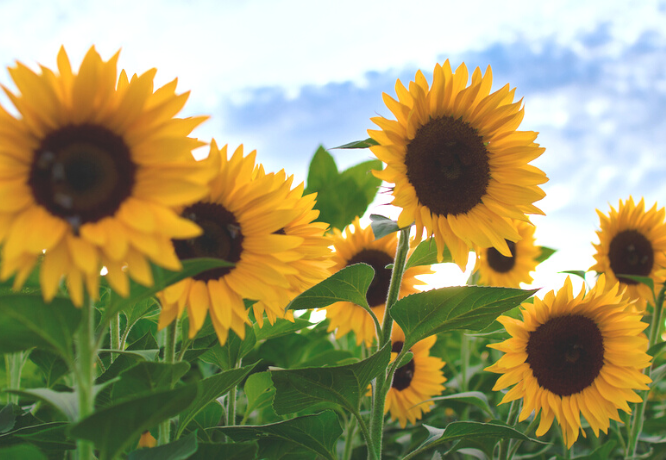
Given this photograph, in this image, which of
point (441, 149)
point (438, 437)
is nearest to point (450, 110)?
point (441, 149)

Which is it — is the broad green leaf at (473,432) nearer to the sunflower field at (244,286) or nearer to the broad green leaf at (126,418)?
the sunflower field at (244,286)

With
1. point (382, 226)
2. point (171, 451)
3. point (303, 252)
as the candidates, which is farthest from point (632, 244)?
point (171, 451)

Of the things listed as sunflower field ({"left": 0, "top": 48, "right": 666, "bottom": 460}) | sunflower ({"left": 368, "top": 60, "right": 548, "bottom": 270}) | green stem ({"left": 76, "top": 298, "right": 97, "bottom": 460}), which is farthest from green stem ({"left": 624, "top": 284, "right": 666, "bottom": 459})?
green stem ({"left": 76, "top": 298, "right": 97, "bottom": 460})

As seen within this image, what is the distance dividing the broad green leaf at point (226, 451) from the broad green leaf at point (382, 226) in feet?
1.70

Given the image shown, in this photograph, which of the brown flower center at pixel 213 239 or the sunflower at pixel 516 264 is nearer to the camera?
the brown flower center at pixel 213 239

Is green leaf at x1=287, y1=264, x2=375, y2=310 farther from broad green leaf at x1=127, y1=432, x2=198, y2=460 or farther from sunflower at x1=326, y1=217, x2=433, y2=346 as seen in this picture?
sunflower at x1=326, y1=217, x2=433, y2=346

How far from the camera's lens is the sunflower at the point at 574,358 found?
173 centimetres

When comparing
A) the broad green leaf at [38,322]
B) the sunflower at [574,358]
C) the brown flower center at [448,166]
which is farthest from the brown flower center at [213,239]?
the sunflower at [574,358]

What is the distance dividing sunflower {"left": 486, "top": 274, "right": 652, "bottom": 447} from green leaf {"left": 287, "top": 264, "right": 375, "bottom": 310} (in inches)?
24.2

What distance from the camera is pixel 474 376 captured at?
3.13m

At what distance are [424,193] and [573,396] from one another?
0.94m

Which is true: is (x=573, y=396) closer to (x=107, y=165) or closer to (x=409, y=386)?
(x=409, y=386)

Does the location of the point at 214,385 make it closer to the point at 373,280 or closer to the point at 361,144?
the point at 361,144

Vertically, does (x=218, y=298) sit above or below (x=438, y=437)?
above
